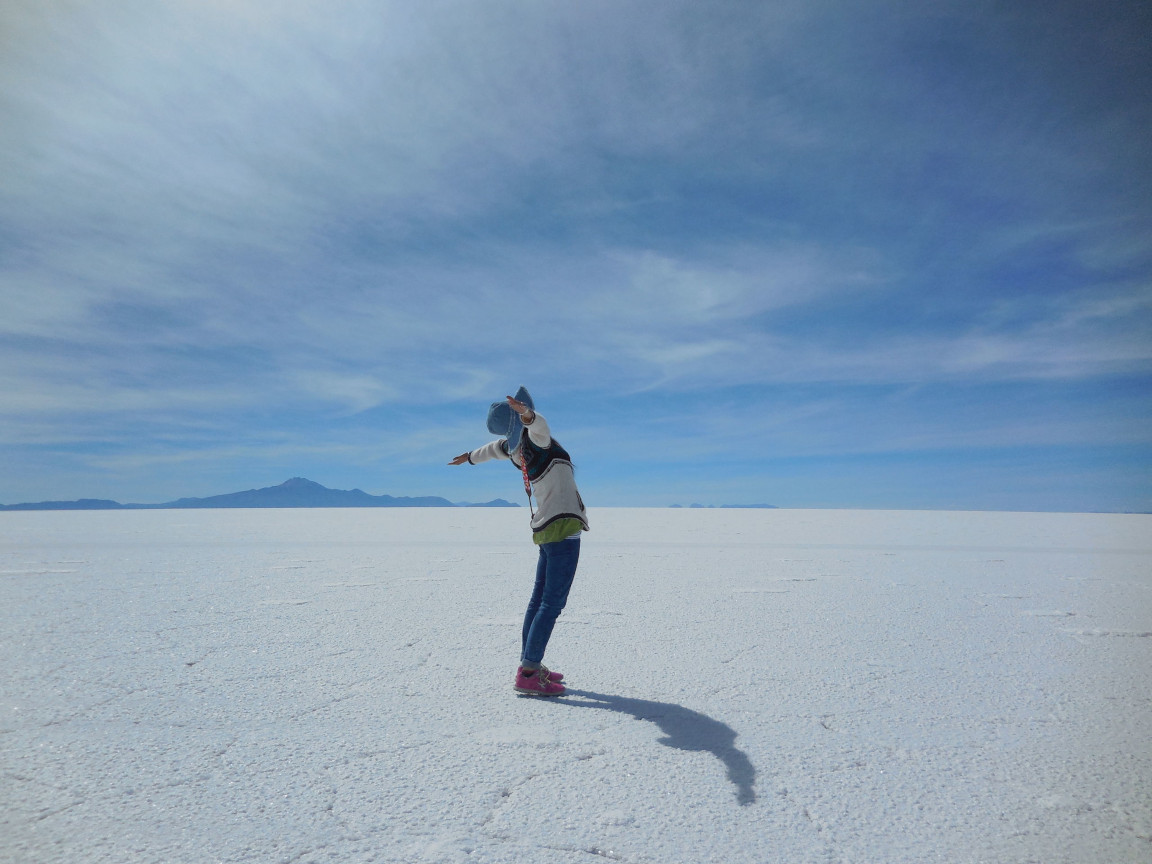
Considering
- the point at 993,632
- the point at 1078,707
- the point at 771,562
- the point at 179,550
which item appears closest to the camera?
the point at 1078,707

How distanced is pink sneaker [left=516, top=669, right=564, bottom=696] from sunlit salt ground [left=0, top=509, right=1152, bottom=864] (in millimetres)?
65

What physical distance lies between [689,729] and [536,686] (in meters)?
0.82

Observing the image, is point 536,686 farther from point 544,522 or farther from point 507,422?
point 507,422

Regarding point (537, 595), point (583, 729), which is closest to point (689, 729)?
point (583, 729)

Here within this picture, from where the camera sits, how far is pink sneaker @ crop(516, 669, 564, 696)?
10.1ft

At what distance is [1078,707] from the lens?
2.90 meters

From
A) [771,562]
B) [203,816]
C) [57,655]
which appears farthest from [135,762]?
[771,562]

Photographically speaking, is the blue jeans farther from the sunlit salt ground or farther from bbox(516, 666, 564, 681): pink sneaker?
the sunlit salt ground

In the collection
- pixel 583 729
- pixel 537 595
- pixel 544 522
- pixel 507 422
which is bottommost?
pixel 583 729

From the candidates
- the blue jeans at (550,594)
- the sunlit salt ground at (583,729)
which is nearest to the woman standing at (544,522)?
the blue jeans at (550,594)

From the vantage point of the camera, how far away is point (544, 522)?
3.12 metres

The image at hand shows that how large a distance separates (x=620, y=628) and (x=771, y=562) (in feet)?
15.4

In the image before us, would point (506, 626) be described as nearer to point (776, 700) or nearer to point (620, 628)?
point (620, 628)

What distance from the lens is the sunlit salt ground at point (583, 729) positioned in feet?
6.06
